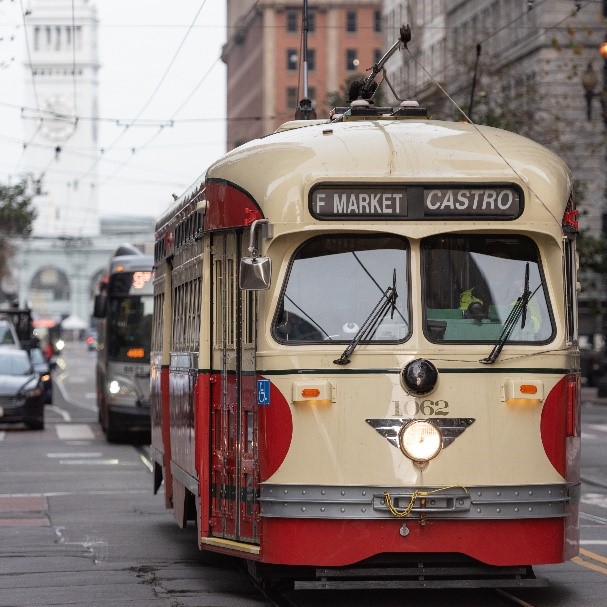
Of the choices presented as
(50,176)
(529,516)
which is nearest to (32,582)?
(529,516)

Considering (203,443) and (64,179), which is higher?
(64,179)

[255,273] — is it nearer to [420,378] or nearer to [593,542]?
[420,378]

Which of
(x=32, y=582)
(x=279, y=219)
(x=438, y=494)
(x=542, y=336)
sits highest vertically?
(x=279, y=219)

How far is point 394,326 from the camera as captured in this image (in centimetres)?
1023

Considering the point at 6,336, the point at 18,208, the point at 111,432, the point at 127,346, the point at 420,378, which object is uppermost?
the point at 18,208

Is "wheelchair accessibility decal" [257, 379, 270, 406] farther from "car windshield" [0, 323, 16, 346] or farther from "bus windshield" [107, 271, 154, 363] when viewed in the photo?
"car windshield" [0, 323, 16, 346]

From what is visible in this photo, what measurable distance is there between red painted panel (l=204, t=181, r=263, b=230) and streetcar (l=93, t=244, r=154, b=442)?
55.9 ft

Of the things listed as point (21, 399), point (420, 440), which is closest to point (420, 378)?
point (420, 440)

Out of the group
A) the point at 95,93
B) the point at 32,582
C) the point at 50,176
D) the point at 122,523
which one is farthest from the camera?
the point at 95,93

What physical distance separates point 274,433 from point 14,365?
23.1 meters

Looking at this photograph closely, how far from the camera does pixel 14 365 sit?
32656 mm

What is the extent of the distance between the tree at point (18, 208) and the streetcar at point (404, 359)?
5155cm

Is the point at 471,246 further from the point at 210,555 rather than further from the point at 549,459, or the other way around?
the point at 210,555

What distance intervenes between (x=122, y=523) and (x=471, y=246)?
6.84 meters
